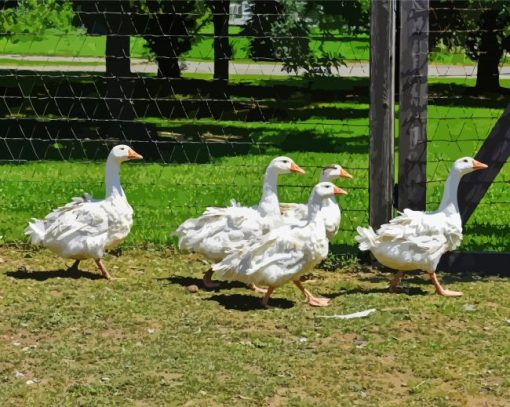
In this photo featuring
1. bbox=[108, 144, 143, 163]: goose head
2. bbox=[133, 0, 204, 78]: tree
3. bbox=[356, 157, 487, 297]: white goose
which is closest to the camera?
bbox=[356, 157, 487, 297]: white goose

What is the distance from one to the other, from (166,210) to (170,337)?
418 centimetres

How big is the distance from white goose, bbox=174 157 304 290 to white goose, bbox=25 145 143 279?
0.49 metres

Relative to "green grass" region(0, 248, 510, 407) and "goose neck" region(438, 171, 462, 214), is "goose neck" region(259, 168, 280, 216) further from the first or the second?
"goose neck" region(438, 171, 462, 214)

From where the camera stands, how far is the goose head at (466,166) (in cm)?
806

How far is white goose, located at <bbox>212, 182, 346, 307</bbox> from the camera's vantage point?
24.3 ft

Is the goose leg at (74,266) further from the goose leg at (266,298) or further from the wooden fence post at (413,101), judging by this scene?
the wooden fence post at (413,101)

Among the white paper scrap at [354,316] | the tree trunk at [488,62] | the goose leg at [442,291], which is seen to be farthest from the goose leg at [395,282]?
the tree trunk at [488,62]

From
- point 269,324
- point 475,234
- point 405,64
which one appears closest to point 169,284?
point 269,324

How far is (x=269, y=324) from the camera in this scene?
23.4 ft

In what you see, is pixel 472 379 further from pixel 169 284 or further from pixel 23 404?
pixel 169 284

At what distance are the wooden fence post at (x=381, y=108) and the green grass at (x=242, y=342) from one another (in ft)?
1.99

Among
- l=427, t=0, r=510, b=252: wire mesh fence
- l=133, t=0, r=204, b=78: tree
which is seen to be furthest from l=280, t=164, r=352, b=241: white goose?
l=133, t=0, r=204, b=78: tree

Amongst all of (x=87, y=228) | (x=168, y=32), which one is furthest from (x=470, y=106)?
(x=87, y=228)

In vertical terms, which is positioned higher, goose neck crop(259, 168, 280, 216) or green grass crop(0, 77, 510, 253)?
goose neck crop(259, 168, 280, 216)
